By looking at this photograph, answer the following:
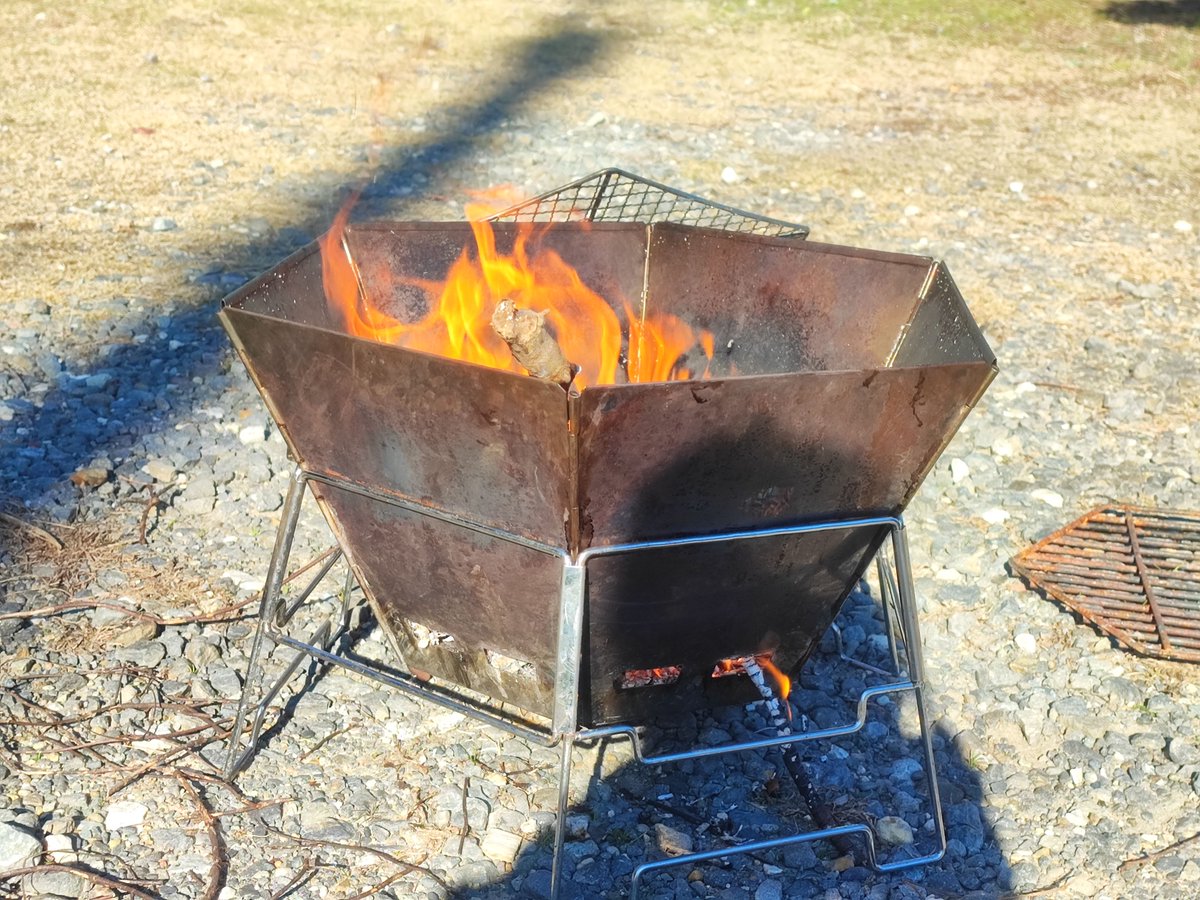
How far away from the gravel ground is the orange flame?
0.92 meters

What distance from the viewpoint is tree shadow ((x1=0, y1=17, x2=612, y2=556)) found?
11.0 ft

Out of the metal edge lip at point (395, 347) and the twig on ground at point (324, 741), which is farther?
the twig on ground at point (324, 741)

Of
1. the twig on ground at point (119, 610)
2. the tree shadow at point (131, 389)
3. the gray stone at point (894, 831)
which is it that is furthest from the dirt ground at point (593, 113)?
the gray stone at point (894, 831)

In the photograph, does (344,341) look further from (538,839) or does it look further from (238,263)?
(238,263)

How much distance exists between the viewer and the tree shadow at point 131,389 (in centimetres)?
337

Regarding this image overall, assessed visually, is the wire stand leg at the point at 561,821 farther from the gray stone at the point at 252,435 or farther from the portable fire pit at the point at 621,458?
the gray stone at the point at 252,435

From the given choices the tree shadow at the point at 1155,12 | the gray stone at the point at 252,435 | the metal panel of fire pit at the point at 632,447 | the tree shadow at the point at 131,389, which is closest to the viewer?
the metal panel of fire pit at the point at 632,447

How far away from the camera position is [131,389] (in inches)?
150

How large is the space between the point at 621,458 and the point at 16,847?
1.48 meters

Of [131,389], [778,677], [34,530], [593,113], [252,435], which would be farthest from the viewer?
[593,113]

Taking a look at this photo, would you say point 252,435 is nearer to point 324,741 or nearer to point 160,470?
point 160,470

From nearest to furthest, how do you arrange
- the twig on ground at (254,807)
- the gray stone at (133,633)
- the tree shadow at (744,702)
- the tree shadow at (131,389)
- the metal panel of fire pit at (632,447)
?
the metal panel of fire pit at (632,447)
the tree shadow at (744,702)
the twig on ground at (254,807)
the gray stone at (133,633)
the tree shadow at (131,389)

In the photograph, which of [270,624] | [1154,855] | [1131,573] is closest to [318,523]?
[270,624]

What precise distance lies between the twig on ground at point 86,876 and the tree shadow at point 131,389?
1.13 meters
